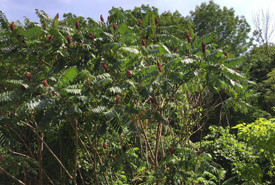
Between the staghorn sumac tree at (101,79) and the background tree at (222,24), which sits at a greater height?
the background tree at (222,24)

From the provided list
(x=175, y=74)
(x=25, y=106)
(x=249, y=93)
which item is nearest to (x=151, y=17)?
(x=175, y=74)

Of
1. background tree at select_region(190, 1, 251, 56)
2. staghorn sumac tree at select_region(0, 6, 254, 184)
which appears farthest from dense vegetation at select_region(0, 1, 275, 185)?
background tree at select_region(190, 1, 251, 56)

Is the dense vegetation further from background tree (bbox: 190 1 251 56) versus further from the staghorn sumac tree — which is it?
background tree (bbox: 190 1 251 56)

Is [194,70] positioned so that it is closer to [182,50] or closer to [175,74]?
[175,74]

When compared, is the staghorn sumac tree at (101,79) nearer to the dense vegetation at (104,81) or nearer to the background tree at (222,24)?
the dense vegetation at (104,81)

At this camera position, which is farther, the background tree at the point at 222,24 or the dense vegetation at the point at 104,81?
the background tree at the point at 222,24

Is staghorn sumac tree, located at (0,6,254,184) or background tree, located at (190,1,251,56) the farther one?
background tree, located at (190,1,251,56)

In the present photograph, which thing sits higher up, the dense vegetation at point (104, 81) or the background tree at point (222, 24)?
the background tree at point (222, 24)

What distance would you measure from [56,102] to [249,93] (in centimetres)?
292

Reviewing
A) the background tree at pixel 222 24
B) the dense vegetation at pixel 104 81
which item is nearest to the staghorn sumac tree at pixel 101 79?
the dense vegetation at pixel 104 81

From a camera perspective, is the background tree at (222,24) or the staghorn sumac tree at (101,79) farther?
the background tree at (222,24)

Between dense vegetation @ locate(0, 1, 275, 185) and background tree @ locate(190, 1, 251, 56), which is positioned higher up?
background tree @ locate(190, 1, 251, 56)

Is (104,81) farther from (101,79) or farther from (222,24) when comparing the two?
(222,24)

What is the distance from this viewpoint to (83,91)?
11.5 ft
